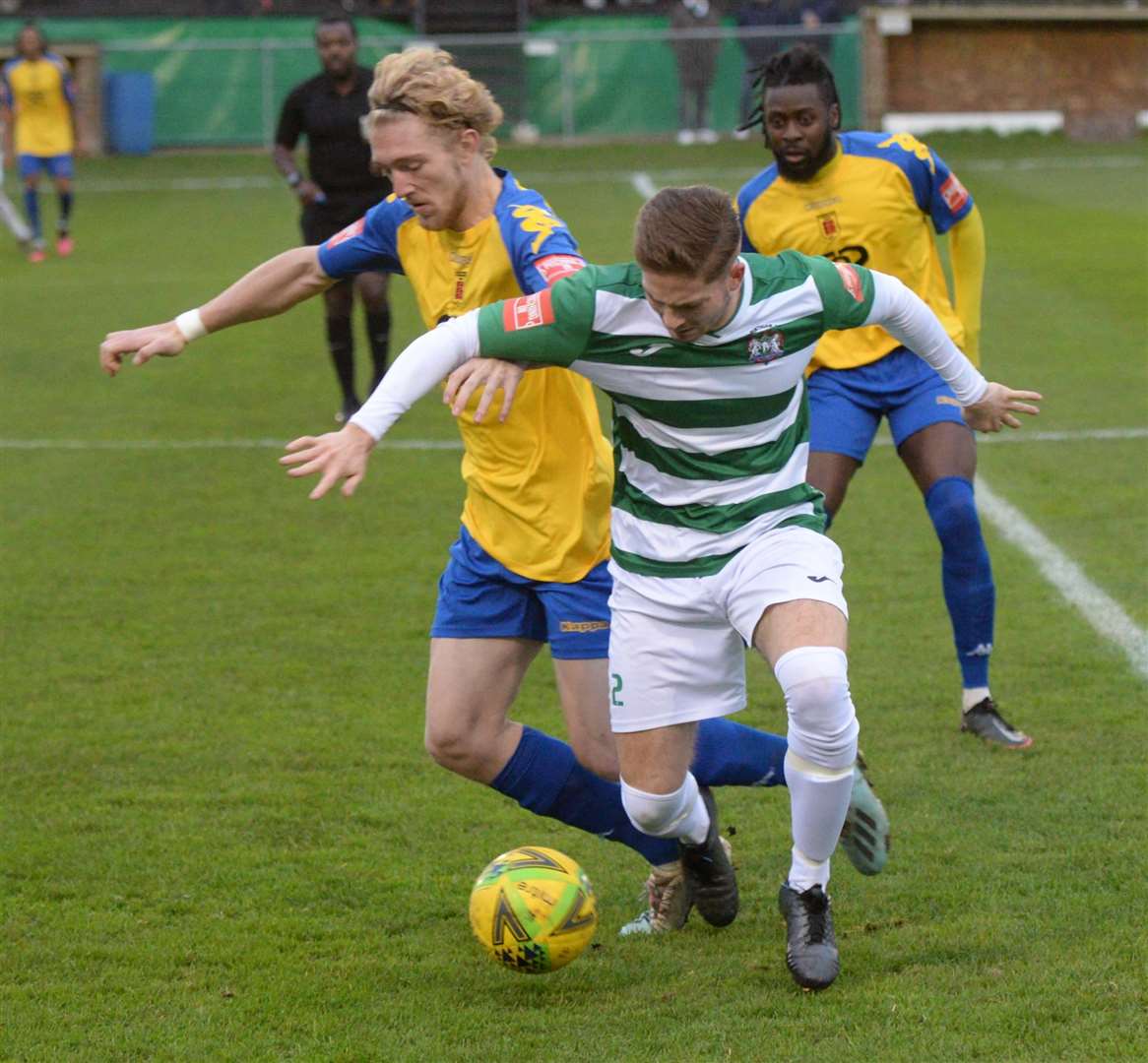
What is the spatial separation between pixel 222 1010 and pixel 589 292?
1875mm

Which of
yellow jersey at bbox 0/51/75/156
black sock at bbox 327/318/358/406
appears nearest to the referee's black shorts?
black sock at bbox 327/318/358/406

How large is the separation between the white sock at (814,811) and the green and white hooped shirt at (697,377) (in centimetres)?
53

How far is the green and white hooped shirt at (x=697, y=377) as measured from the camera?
4.22 meters

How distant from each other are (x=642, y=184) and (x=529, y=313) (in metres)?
20.9

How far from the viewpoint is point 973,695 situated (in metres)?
6.28

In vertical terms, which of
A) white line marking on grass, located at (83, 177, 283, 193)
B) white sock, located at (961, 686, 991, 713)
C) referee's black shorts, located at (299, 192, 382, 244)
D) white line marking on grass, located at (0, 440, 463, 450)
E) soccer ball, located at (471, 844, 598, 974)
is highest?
referee's black shorts, located at (299, 192, 382, 244)

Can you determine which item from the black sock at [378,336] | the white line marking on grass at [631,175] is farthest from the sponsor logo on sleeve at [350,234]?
the white line marking on grass at [631,175]

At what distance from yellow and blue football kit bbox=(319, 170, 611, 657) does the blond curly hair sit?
0.77 ft

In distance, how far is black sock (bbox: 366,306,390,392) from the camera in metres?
12.0

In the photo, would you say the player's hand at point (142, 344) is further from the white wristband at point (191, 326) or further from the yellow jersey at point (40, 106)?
the yellow jersey at point (40, 106)

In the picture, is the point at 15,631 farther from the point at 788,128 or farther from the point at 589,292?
the point at 589,292

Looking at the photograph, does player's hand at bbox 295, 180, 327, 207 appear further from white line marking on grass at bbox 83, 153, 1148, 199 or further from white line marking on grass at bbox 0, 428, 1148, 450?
white line marking on grass at bbox 83, 153, 1148, 199

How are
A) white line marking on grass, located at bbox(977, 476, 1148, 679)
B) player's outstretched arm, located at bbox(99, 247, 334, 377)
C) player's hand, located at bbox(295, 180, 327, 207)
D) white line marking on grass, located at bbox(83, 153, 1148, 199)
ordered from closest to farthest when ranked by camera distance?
player's outstretched arm, located at bbox(99, 247, 334, 377), white line marking on grass, located at bbox(977, 476, 1148, 679), player's hand, located at bbox(295, 180, 327, 207), white line marking on grass, located at bbox(83, 153, 1148, 199)

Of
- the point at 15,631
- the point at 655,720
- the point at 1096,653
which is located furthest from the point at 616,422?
the point at 15,631
